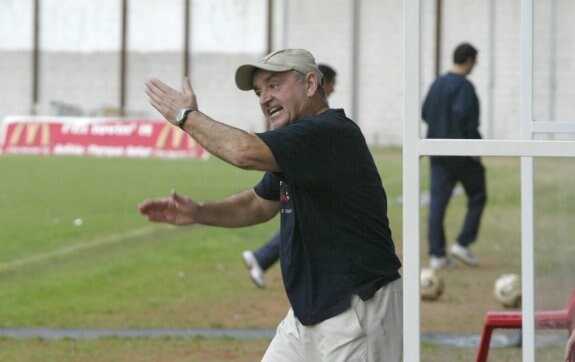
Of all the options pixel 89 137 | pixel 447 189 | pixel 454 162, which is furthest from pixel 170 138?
pixel 454 162

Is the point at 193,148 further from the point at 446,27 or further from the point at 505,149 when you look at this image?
the point at 505,149

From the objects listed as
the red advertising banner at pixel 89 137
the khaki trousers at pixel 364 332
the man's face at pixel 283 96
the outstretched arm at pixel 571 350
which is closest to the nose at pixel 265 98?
the man's face at pixel 283 96

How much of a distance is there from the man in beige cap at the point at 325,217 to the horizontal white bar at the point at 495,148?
683mm

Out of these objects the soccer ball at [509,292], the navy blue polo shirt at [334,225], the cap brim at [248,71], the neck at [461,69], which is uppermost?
the neck at [461,69]

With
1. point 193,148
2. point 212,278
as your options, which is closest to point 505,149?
point 212,278

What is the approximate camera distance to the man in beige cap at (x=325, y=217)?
212 inches

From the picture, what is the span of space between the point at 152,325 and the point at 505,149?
670cm

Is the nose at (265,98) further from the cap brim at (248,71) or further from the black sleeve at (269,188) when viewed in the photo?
the black sleeve at (269,188)

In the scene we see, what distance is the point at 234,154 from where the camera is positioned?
5.18 meters

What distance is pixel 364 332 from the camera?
18.1 ft

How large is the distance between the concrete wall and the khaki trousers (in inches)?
1528

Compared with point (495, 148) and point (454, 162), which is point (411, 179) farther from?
point (454, 162)

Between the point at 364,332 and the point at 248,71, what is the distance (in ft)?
3.59

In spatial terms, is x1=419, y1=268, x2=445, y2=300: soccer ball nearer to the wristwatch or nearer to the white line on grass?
the white line on grass
